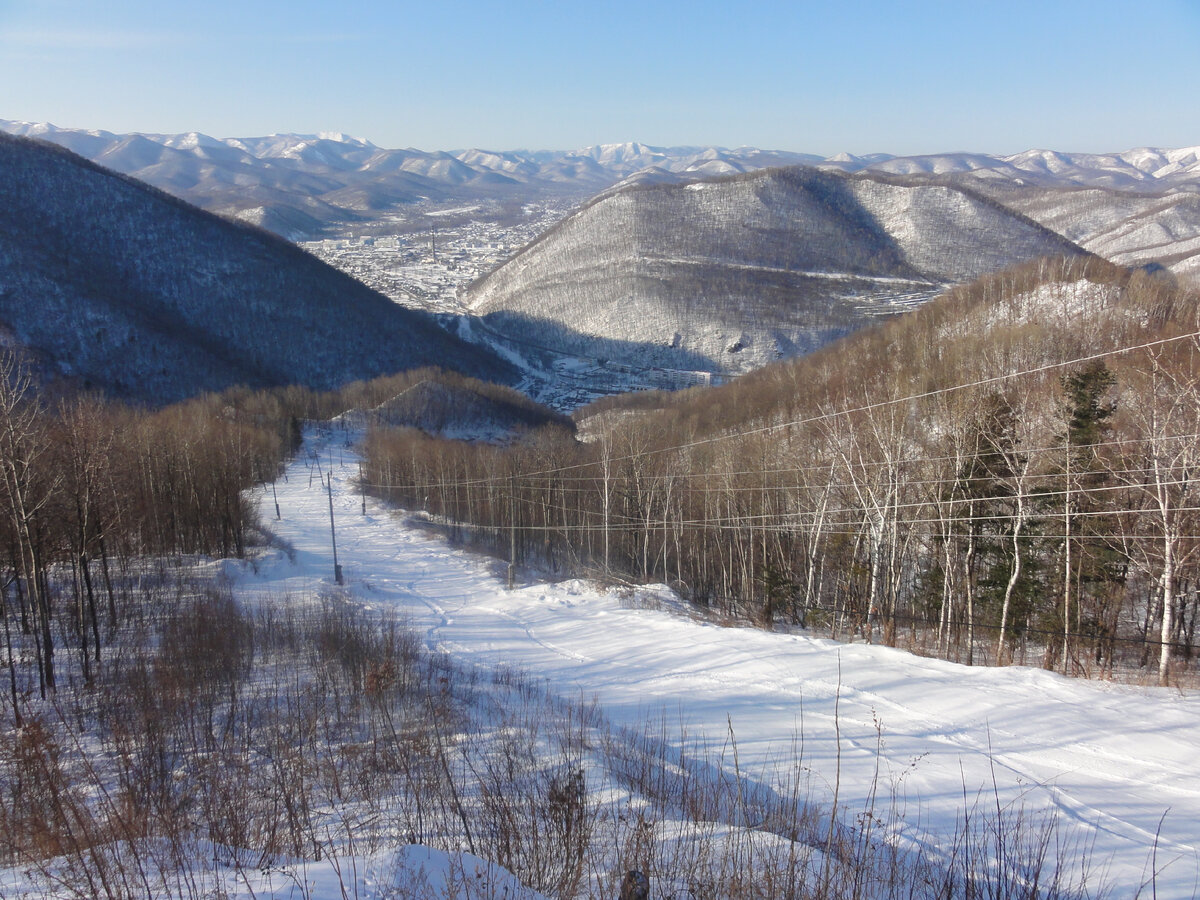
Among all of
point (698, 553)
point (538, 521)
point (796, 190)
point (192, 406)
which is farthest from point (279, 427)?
point (796, 190)

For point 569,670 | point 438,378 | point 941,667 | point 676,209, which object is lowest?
point 569,670

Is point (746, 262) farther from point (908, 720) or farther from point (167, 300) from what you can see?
point (908, 720)

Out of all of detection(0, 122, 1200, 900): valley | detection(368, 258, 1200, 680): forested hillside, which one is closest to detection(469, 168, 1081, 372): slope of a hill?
detection(368, 258, 1200, 680): forested hillside

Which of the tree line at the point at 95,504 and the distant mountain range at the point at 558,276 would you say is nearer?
the tree line at the point at 95,504

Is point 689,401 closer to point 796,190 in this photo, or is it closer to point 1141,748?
point 1141,748

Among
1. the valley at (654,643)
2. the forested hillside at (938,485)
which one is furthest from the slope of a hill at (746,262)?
the valley at (654,643)

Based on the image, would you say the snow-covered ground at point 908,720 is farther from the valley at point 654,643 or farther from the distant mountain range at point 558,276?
the distant mountain range at point 558,276
